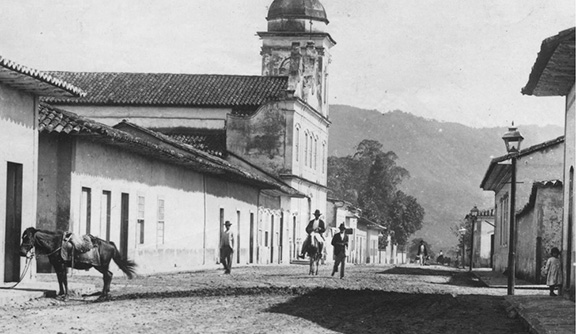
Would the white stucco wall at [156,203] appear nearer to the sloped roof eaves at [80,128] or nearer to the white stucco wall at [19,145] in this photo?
the sloped roof eaves at [80,128]

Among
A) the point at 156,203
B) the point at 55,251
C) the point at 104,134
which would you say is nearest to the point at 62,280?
the point at 55,251

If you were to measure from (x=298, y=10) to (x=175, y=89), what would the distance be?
36.4 ft

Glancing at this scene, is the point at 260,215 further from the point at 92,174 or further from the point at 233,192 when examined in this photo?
the point at 92,174

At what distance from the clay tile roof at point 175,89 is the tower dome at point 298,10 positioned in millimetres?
7859

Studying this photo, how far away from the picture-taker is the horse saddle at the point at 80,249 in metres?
16.5

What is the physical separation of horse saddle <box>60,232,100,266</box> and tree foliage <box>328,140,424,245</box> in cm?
7523

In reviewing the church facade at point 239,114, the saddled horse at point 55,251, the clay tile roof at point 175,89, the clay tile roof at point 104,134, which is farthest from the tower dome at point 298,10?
the saddled horse at point 55,251

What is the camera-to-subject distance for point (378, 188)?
10462 cm

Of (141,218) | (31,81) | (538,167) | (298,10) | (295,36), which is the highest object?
(298,10)

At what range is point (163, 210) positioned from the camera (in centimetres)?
3052

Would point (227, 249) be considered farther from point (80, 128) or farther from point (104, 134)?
point (80, 128)

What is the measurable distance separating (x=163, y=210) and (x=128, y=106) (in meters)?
24.2

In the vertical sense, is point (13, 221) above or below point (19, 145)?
below

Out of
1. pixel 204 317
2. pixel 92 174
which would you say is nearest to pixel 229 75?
pixel 92 174
